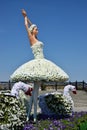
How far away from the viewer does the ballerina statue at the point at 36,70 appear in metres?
11.0

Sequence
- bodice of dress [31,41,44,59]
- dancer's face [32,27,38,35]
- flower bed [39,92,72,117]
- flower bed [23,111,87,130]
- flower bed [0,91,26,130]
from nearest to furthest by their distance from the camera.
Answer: flower bed [0,91,26,130] → flower bed [23,111,87,130] → bodice of dress [31,41,44,59] → dancer's face [32,27,38,35] → flower bed [39,92,72,117]

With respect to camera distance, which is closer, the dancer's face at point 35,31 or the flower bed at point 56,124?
the flower bed at point 56,124

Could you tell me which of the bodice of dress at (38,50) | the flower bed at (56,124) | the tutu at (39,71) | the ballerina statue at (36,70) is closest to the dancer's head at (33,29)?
A: the ballerina statue at (36,70)

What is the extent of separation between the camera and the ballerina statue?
36.1 ft

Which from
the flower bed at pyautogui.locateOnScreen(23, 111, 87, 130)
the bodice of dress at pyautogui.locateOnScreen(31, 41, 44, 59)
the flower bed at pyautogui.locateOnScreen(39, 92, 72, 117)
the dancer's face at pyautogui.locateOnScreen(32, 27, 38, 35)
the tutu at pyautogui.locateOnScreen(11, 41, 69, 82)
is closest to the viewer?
the flower bed at pyautogui.locateOnScreen(23, 111, 87, 130)

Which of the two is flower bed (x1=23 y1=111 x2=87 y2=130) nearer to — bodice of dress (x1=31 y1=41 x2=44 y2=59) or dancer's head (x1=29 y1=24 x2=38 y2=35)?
bodice of dress (x1=31 y1=41 x2=44 y2=59)

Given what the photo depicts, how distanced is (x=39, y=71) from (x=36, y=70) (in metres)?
0.09

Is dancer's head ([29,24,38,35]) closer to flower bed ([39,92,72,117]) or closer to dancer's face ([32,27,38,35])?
dancer's face ([32,27,38,35])

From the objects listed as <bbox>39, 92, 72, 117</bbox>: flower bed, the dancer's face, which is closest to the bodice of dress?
the dancer's face

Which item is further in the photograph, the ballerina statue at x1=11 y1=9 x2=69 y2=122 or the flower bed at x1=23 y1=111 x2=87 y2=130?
the ballerina statue at x1=11 y1=9 x2=69 y2=122

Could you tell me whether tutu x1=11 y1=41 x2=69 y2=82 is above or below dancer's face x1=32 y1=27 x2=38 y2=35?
below

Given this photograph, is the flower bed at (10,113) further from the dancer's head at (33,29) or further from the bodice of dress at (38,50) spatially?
the dancer's head at (33,29)

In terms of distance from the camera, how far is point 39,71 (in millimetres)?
11078

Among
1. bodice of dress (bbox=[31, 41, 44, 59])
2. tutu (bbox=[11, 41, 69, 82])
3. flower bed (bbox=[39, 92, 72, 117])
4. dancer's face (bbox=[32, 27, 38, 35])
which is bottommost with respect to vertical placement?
flower bed (bbox=[39, 92, 72, 117])
